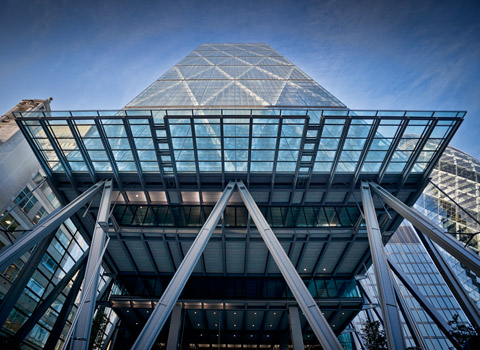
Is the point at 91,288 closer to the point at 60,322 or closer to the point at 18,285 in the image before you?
the point at 18,285

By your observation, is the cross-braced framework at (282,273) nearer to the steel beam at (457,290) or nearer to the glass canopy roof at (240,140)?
the glass canopy roof at (240,140)

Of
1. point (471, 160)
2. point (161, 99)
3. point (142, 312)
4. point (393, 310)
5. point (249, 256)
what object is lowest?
point (393, 310)

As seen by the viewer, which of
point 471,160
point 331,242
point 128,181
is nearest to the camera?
point 128,181

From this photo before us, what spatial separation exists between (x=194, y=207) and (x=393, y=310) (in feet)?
49.3

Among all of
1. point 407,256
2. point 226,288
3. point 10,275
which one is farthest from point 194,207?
point 407,256

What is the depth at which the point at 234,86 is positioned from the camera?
97.3 ft

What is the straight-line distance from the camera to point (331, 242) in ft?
73.2

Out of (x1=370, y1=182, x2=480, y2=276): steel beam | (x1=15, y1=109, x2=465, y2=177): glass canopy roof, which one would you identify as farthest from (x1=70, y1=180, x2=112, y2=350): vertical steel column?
(x1=370, y1=182, x2=480, y2=276): steel beam

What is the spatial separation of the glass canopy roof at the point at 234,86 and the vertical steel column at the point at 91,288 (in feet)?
42.8

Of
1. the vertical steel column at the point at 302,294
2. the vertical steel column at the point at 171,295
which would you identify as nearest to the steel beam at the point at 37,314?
the vertical steel column at the point at 171,295

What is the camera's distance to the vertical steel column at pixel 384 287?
35.4 feet

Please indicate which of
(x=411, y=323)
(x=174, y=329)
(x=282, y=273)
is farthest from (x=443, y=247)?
(x=174, y=329)

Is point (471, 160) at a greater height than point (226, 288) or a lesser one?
greater

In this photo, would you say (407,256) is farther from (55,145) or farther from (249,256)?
(55,145)
